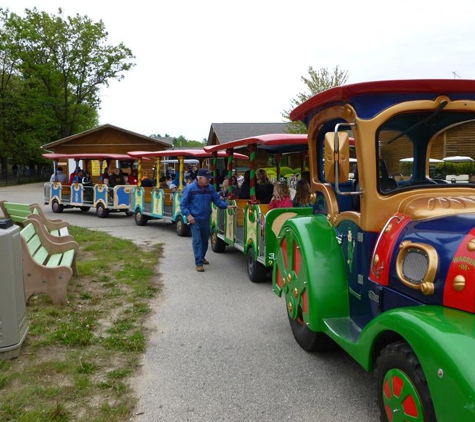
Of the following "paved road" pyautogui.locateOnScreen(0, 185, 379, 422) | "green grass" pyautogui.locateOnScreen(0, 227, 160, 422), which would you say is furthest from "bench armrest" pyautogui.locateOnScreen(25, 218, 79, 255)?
"paved road" pyautogui.locateOnScreen(0, 185, 379, 422)

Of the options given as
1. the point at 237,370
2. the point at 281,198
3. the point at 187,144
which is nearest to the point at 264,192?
the point at 281,198

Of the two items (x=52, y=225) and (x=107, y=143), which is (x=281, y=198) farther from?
(x=107, y=143)

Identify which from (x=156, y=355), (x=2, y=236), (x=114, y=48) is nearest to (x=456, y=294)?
(x=156, y=355)

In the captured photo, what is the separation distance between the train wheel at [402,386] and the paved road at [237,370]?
64cm

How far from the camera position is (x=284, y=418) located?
3312 millimetres

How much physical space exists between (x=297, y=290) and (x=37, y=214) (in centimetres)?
513

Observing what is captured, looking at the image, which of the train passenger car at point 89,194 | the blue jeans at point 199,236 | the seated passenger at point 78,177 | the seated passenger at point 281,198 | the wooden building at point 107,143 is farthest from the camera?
the wooden building at point 107,143

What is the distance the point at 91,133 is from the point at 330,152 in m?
32.3

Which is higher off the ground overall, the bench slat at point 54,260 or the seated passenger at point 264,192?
the seated passenger at point 264,192

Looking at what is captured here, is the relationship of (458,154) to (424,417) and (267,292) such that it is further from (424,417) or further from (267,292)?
(267,292)

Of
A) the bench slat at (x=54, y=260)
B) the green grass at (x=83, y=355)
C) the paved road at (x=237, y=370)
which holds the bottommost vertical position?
the paved road at (x=237, y=370)

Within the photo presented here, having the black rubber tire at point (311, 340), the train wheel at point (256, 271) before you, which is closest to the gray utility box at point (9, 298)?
the black rubber tire at point (311, 340)

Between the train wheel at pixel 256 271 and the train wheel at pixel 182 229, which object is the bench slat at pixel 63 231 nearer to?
the train wheel at pixel 256 271

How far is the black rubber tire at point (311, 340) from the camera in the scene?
4.24 metres
